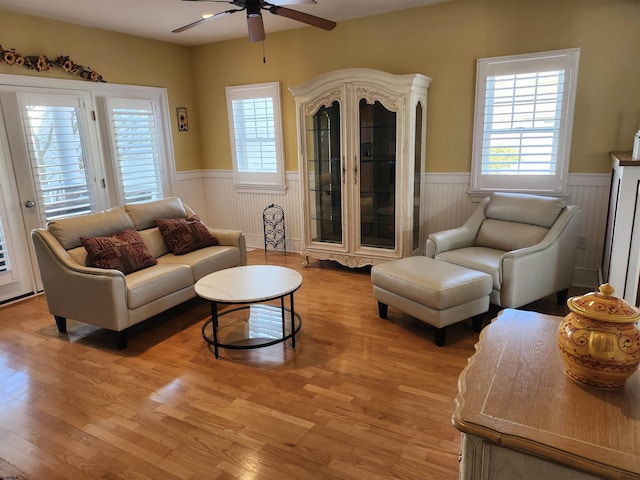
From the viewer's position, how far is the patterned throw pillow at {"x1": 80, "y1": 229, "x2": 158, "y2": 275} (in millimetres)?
3252

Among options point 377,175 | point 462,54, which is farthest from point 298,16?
point 462,54

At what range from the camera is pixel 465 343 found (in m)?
3.05

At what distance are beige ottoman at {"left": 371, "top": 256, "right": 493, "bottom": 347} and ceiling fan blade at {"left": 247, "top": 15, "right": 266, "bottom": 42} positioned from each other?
6.24 feet

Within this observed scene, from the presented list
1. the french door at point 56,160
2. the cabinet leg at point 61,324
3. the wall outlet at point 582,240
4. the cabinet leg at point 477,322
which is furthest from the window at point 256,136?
the wall outlet at point 582,240

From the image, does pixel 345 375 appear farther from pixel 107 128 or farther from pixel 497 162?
pixel 107 128

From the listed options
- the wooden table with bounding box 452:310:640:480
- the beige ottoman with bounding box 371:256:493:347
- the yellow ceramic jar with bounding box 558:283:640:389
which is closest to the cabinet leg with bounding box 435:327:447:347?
the beige ottoman with bounding box 371:256:493:347

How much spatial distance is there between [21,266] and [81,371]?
78.9 inches

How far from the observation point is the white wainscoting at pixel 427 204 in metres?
3.88

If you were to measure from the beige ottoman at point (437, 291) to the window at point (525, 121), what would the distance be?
1.40 meters

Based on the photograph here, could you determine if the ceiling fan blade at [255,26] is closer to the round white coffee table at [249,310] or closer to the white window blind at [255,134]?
the round white coffee table at [249,310]

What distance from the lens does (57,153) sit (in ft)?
14.0

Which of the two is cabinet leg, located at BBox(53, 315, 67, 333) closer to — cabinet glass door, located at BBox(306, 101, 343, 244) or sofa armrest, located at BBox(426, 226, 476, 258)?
cabinet glass door, located at BBox(306, 101, 343, 244)

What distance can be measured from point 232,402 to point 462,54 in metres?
3.68

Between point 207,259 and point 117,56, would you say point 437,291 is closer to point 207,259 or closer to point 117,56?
point 207,259
